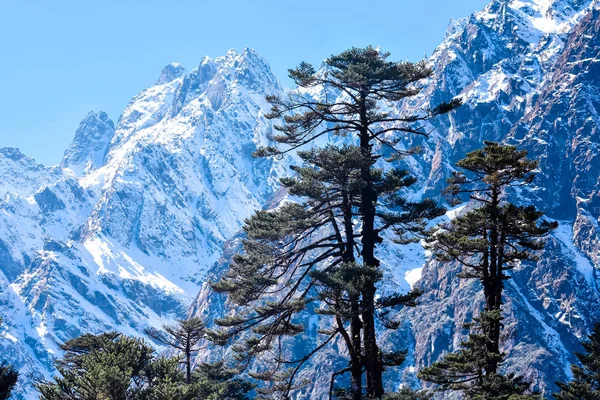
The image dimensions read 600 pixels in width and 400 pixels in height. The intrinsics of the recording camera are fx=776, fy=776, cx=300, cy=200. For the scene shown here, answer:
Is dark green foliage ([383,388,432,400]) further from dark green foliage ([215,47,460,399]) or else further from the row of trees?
dark green foliage ([215,47,460,399])

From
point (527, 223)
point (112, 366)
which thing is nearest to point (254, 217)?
point (112, 366)

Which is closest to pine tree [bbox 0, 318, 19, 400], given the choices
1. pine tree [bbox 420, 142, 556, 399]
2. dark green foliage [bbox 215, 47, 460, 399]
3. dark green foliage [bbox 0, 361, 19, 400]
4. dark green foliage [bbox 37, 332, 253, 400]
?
dark green foliage [bbox 0, 361, 19, 400]

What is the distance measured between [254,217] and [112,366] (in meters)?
8.27

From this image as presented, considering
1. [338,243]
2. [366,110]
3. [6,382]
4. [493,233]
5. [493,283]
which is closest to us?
[6,382]

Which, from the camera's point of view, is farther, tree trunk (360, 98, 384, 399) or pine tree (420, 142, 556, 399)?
pine tree (420, 142, 556, 399)

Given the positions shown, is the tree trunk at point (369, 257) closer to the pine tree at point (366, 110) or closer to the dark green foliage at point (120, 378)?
the pine tree at point (366, 110)

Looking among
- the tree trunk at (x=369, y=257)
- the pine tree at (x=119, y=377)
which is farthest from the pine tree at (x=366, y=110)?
the pine tree at (x=119, y=377)

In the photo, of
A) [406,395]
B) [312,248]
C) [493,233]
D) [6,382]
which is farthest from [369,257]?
[6,382]

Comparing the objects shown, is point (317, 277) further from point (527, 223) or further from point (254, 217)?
point (527, 223)

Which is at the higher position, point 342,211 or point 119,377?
point 342,211

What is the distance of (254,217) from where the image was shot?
3059 cm

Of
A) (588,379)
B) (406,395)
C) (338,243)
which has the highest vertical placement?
(588,379)

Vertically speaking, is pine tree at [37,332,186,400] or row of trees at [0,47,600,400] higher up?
row of trees at [0,47,600,400]

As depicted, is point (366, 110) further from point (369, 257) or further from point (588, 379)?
point (588, 379)
